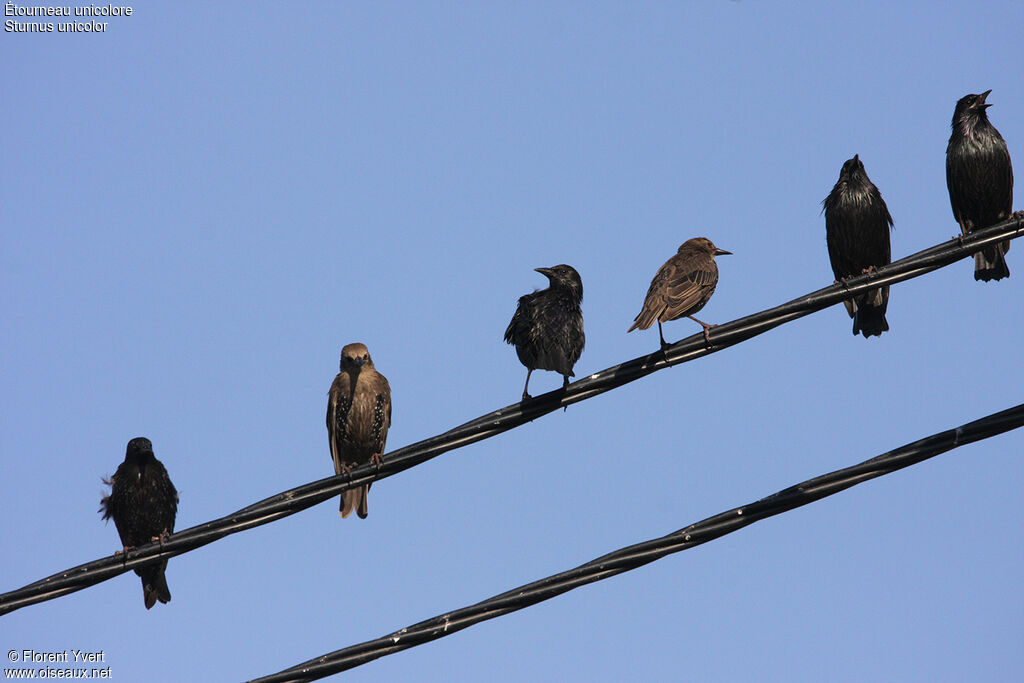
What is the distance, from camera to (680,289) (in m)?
8.06

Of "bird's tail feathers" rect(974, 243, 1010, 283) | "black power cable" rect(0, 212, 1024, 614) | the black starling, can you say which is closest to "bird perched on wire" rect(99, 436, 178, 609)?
"black power cable" rect(0, 212, 1024, 614)

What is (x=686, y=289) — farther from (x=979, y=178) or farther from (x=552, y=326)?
(x=979, y=178)

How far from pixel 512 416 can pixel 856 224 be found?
4546mm

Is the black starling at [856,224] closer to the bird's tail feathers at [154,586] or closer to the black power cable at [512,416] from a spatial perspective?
the black power cable at [512,416]

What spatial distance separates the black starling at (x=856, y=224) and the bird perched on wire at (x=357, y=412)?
3.68 meters

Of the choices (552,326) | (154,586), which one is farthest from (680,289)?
(154,586)

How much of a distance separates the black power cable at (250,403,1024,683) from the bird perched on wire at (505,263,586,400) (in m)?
2.25

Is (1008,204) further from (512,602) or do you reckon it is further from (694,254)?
(512,602)

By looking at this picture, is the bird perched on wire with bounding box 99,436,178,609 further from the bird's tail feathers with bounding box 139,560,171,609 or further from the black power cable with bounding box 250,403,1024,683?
the black power cable with bounding box 250,403,1024,683

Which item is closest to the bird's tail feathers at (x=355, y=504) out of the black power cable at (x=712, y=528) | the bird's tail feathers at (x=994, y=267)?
the black power cable at (x=712, y=528)

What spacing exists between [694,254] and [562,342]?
5.34ft

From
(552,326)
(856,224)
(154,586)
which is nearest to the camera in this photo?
(552,326)

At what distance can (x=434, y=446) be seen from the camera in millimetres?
5980

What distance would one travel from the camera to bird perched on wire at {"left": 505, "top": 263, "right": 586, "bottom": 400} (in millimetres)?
7766
